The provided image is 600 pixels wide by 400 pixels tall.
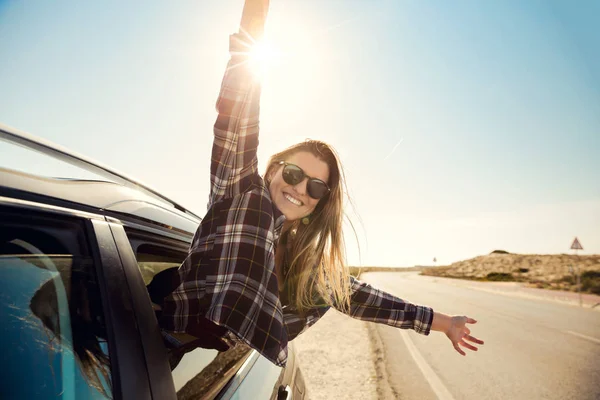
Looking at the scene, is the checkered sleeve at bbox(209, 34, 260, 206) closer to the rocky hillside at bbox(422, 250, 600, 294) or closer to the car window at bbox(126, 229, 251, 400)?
the car window at bbox(126, 229, 251, 400)

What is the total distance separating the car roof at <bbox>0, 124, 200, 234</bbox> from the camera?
87 cm

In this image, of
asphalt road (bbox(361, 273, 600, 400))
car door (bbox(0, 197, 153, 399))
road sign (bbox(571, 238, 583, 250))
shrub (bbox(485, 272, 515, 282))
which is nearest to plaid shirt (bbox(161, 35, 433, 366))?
car door (bbox(0, 197, 153, 399))

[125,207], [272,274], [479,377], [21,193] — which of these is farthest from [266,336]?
[479,377]

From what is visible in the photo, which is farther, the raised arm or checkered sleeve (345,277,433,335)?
checkered sleeve (345,277,433,335)

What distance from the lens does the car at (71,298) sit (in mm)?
791

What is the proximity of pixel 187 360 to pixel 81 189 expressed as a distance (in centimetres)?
70

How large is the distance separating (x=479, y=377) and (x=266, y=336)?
4.90 metres

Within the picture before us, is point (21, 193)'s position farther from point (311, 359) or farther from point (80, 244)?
point (311, 359)

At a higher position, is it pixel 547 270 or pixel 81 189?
pixel 547 270

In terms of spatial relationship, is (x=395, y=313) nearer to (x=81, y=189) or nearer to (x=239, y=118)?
(x=239, y=118)

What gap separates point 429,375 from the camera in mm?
5289

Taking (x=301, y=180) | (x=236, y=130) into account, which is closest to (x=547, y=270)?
(x=301, y=180)

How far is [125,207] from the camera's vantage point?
1202 millimetres

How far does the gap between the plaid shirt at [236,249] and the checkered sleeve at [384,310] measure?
85cm
